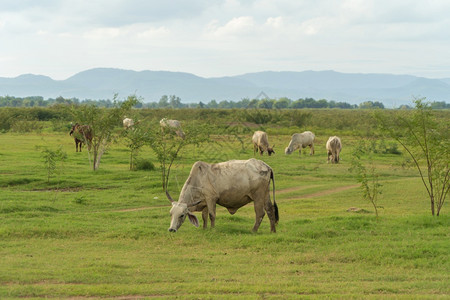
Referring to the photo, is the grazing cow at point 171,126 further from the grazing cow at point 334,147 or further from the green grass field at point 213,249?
the grazing cow at point 334,147

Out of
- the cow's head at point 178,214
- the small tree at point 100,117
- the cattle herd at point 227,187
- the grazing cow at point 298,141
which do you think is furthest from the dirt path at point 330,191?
the grazing cow at point 298,141

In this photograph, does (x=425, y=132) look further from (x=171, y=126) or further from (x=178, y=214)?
(x=171, y=126)

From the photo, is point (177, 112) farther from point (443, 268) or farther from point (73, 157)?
point (443, 268)

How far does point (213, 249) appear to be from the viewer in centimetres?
1298

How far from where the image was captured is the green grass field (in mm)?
9609

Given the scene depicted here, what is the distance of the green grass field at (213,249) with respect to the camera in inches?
378

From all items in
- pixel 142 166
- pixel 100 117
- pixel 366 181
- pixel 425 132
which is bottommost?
pixel 142 166

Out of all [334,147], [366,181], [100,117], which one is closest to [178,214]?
[366,181]

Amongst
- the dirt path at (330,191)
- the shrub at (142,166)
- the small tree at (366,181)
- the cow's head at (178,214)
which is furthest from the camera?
the shrub at (142,166)

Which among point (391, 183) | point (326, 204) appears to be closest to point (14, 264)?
point (326, 204)

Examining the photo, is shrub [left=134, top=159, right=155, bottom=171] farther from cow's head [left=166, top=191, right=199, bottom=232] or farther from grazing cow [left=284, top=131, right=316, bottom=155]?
cow's head [left=166, top=191, right=199, bottom=232]

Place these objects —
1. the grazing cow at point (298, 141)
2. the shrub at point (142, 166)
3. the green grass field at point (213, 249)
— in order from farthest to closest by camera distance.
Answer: the grazing cow at point (298, 141)
the shrub at point (142, 166)
the green grass field at point (213, 249)

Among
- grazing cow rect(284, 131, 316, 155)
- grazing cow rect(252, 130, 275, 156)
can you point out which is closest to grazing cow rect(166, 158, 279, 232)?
grazing cow rect(252, 130, 275, 156)

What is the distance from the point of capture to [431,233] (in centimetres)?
1430
